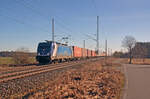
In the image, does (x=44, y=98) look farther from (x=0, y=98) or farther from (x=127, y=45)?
(x=127, y=45)

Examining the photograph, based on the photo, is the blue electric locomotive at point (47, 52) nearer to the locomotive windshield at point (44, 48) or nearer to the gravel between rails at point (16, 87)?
the locomotive windshield at point (44, 48)

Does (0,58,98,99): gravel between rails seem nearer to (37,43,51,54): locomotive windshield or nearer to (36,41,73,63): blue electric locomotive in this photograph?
(36,41,73,63): blue electric locomotive

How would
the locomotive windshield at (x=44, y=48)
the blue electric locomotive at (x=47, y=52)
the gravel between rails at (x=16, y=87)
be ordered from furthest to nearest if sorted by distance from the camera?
1. the locomotive windshield at (x=44, y=48)
2. the blue electric locomotive at (x=47, y=52)
3. the gravel between rails at (x=16, y=87)

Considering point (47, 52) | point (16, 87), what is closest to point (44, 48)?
point (47, 52)

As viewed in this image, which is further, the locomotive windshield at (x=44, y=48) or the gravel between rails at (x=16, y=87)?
the locomotive windshield at (x=44, y=48)

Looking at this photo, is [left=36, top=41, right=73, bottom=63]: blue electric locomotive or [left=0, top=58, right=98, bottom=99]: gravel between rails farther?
[left=36, top=41, right=73, bottom=63]: blue electric locomotive

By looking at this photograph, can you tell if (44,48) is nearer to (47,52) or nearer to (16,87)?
(47,52)

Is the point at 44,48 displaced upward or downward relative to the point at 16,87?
upward

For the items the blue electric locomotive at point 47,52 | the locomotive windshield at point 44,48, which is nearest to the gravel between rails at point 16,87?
the blue electric locomotive at point 47,52

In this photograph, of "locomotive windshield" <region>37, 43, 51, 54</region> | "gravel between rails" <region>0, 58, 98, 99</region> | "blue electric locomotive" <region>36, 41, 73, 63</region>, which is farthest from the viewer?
"locomotive windshield" <region>37, 43, 51, 54</region>

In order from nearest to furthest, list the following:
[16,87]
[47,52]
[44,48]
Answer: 1. [16,87]
2. [47,52]
3. [44,48]

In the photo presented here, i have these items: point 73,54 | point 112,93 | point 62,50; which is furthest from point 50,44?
point 112,93

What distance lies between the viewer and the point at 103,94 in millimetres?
6734

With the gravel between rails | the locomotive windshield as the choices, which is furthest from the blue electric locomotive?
the gravel between rails
